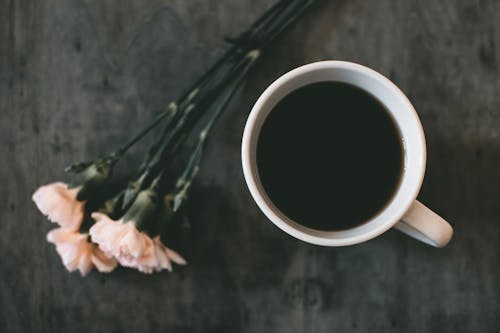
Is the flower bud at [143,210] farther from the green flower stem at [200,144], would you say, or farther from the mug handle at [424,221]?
the mug handle at [424,221]

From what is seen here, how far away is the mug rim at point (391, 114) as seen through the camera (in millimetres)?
463

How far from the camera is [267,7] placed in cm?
61

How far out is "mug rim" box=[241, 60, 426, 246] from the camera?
0.46m

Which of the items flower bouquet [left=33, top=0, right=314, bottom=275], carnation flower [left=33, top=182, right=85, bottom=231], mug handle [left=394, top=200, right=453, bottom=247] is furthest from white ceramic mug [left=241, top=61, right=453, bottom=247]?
carnation flower [left=33, top=182, right=85, bottom=231]

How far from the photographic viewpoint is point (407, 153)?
0.50 meters

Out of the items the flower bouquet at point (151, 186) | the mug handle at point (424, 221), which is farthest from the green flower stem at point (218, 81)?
the mug handle at point (424, 221)

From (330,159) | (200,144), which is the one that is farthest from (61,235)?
(330,159)

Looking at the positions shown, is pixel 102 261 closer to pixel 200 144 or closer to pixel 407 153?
pixel 200 144

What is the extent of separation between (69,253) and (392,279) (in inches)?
15.0

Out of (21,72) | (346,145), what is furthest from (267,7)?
(21,72)

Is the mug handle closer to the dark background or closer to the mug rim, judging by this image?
the mug rim

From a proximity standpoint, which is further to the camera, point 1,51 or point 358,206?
point 1,51

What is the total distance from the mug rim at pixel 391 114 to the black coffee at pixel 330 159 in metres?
0.02

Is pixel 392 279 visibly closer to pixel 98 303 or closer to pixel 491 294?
pixel 491 294
